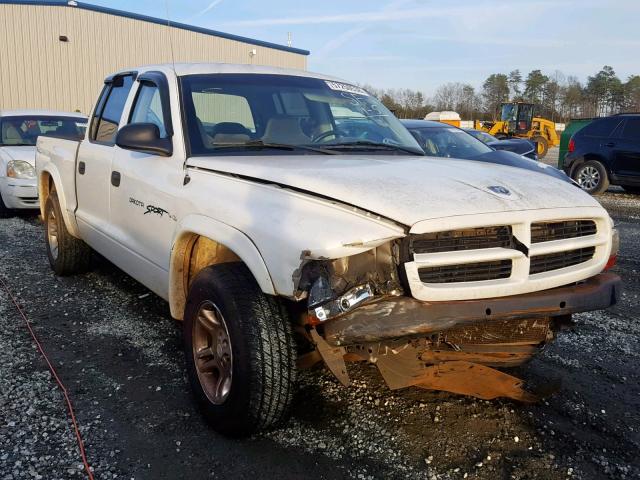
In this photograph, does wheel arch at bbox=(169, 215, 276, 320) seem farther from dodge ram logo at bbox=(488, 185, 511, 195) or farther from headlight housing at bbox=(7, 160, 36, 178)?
headlight housing at bbox=(7, 160, 36, 178)

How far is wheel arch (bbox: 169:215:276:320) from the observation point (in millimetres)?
2462

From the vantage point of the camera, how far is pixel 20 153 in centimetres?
873

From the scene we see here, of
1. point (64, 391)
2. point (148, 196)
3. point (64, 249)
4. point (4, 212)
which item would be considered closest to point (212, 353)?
point (64, 391)

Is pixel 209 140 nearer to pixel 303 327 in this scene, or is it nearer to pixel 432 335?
pixel 303 327

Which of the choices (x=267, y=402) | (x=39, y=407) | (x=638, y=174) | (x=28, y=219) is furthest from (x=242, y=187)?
(x=638, y=174)

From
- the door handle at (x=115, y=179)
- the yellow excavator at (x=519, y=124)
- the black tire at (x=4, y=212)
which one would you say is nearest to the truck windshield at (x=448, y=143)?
the door handle at (x=115, y=179)

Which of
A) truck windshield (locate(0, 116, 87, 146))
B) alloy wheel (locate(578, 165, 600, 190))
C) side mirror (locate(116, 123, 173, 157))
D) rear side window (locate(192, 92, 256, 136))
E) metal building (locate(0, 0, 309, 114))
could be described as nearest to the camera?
side mirror (locate(116, 123, 173, 157))

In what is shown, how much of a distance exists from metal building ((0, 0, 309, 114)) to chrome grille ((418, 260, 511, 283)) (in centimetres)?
1827

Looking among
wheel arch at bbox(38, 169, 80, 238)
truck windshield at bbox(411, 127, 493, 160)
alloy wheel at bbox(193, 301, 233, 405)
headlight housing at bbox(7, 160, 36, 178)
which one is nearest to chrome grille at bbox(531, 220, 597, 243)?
alloy wheel at bbox(193, 301, 233, 405)

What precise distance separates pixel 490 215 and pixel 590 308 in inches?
29.7

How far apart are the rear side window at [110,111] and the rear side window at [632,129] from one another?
1142cm

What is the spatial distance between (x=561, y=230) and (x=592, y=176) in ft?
Result: 38.1

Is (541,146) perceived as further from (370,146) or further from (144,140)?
(144,140)

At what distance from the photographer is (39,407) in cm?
304
